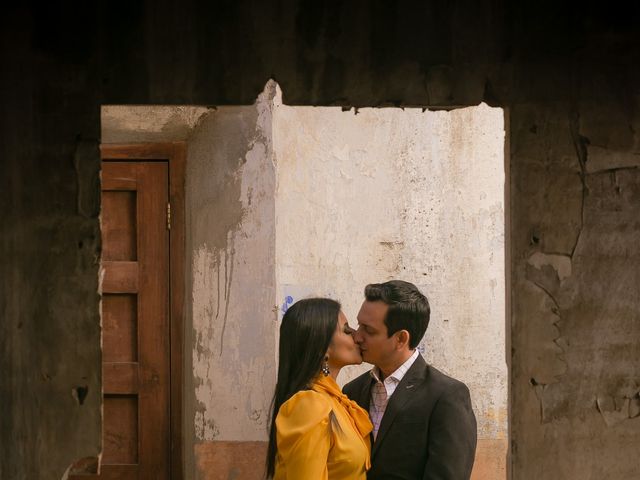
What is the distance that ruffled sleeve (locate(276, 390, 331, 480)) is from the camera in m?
3.90

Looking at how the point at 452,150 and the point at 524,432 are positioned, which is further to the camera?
the point at 452,150

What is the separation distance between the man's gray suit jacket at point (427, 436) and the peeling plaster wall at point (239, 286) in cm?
205

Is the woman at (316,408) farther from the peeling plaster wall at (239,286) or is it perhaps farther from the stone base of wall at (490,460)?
the stone base of wall at (490,460)

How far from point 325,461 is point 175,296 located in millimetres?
2972

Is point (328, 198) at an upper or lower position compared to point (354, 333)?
upper

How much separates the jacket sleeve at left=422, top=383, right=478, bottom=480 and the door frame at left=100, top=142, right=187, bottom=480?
2765 mm

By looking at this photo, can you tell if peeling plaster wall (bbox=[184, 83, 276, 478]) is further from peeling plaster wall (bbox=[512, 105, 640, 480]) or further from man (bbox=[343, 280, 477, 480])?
peeling plaster wall (bbox=[512, 105, 640, 480])

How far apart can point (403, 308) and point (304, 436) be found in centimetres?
92

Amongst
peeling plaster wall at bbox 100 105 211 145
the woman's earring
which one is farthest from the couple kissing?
peeling plaster wall at bbox 100 105 211 145

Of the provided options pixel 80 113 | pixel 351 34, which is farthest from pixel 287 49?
pixel 80 113

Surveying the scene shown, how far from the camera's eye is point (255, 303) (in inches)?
250

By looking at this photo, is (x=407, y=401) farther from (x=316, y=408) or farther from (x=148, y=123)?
(x=148, y=123)

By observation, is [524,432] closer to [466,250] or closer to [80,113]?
[80,113]

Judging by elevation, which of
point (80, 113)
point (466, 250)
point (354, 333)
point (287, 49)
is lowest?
point (354, 333)
